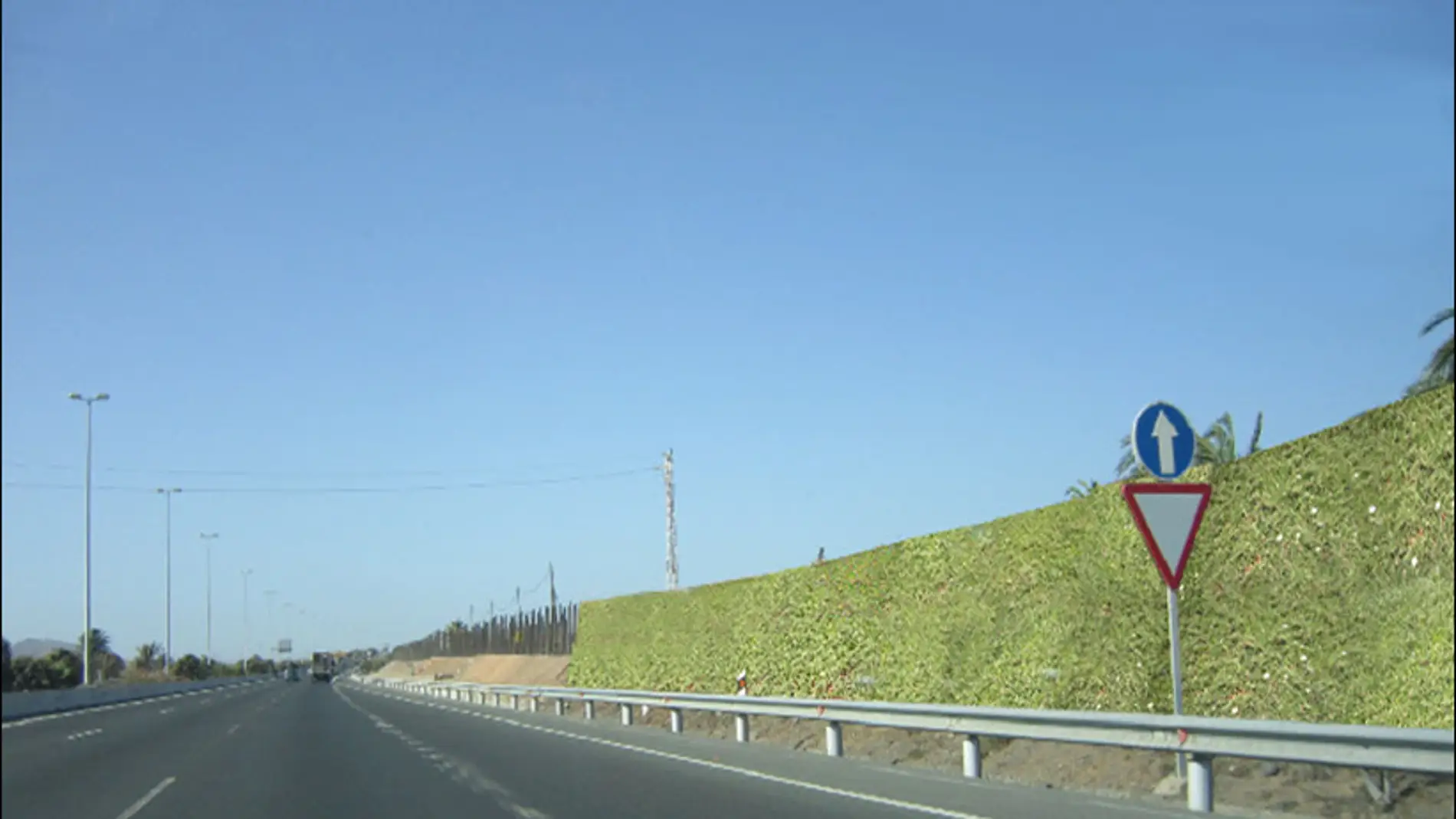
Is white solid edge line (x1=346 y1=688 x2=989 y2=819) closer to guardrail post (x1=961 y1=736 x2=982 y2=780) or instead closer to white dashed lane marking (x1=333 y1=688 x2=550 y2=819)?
guardrail post (x1=961 y1=736 x2=982 y2=780)

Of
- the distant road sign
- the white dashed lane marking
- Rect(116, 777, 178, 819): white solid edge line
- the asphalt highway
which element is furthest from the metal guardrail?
Rect(116, 777, 178, 819): white solid edge line

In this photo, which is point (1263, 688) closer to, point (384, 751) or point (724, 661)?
point (384, 751)

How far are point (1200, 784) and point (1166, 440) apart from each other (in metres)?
3.29

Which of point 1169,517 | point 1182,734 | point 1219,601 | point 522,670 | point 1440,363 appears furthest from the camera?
point 522,670

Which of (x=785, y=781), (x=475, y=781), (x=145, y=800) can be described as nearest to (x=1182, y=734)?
(x=785, y=781)

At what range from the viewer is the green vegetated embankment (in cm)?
1304

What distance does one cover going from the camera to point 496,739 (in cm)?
2781

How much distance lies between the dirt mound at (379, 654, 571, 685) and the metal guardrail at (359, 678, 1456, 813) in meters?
36.3

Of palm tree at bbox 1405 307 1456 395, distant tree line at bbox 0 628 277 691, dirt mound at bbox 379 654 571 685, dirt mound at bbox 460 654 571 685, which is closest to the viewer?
distant tree line at bbox 0 628 277 691

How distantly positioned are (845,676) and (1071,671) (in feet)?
28.1

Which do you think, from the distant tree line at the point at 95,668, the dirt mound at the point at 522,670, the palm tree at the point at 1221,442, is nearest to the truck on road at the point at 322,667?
the distant tree line at the point at 95,668

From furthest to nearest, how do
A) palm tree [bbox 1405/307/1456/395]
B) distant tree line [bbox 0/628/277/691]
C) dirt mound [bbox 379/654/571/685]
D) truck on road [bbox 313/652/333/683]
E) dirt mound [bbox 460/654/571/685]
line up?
truck on road [bbox 313/652/333/683] < dirt mound [bbox 379/654/571/685] < dirt mound [bbox 460/654/571/685] < palm tree [bbox 1405/307/1456/395] < distant tree line [bbox 0/628/277/691]

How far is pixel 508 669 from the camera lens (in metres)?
75.9

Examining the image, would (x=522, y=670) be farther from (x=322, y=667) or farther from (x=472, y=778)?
(x=322, y=667)
